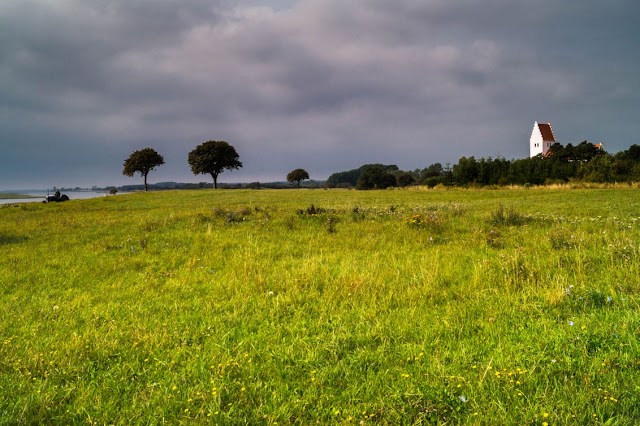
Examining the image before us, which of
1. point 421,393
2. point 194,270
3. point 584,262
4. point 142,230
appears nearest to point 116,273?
point 194,270

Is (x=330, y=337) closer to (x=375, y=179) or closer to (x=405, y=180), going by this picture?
(x=375, y=179)

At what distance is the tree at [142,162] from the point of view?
265ft

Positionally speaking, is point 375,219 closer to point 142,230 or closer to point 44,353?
point 142,230

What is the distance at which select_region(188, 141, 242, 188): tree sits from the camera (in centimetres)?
8575

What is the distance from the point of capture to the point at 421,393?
371cm

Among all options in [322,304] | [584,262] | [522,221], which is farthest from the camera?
[522,221]

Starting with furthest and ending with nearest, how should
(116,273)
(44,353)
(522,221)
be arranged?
(522,221) < (116,273) < (44,353)

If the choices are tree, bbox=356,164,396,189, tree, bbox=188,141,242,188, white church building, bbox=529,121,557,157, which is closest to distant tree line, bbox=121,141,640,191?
tree, bbox=188,141,242,188

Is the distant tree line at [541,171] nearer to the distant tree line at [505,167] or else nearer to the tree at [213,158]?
the distant tree line at [505,167]

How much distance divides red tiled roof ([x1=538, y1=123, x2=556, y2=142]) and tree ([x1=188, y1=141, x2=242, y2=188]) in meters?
113

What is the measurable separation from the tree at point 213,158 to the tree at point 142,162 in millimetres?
8392

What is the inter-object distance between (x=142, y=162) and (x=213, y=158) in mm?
15396

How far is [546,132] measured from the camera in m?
134

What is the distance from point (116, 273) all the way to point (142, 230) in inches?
268
